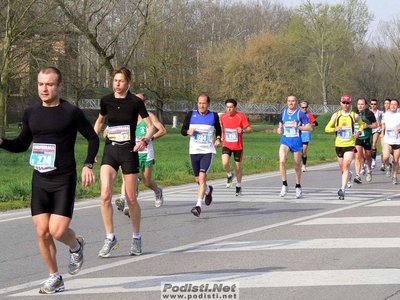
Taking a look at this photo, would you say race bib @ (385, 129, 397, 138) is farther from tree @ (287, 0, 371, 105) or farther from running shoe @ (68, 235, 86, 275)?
tree @ (287, 0, 371, 105)

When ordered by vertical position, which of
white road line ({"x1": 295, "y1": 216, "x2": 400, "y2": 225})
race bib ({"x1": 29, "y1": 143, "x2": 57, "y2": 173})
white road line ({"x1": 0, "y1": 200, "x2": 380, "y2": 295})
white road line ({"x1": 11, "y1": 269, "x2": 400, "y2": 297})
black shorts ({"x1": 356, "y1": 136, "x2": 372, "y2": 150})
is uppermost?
race bib ({"x1": 29, "y1": 143, "x2": 57, "y2": 173})

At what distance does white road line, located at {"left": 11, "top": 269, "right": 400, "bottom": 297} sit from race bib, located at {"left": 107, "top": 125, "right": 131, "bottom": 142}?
81.0 inches

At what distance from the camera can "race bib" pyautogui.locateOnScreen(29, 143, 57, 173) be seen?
22.8 ft

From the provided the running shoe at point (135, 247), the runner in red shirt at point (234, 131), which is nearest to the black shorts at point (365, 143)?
the runner in red shirt at point (234, 131)

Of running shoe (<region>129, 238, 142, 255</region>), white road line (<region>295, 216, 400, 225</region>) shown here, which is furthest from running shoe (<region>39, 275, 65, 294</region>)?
white road line (<region>295, 216, 400, 225</region>)

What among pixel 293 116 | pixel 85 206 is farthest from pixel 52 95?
pixel 293 116

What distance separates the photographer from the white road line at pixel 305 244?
30.5 feet

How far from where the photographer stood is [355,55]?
85.8 meters

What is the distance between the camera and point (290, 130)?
15227 mm

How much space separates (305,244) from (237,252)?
3.16ft

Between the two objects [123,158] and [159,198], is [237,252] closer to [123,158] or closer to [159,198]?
[123,158]

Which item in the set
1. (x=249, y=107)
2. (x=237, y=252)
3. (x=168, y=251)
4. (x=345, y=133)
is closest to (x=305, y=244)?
(x=237, y=252)

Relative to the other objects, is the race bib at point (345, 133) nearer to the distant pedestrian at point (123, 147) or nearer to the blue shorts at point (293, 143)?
the blue shorts at point (293, 143)

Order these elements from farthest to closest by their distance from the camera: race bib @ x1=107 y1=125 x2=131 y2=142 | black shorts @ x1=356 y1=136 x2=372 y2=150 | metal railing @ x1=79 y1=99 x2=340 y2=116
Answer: metal railing @ x1=79 y1=99 x2=340 y2=116 < black shorts @ x1=356 y1=136 x2=372 y2=150 < race bib @ x1=107 y1=125 x2=131 y2=142
